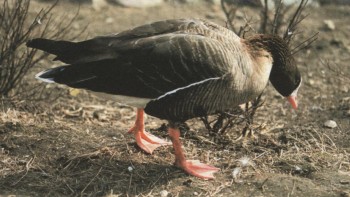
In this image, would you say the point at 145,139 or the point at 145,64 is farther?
the point at 145,139

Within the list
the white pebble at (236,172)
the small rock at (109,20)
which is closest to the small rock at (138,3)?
the small rock at (109,20)

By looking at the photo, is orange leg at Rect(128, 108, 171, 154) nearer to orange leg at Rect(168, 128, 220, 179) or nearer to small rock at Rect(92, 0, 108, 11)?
orange leg at Rect(168, 128, 220, 179)

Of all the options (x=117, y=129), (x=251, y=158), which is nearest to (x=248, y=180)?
(x=251, y=158)

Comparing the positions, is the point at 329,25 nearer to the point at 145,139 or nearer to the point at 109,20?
the point at 109,20

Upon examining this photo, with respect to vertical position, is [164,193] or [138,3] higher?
[164,193]

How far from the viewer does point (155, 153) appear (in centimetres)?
528

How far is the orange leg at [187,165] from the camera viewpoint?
15.9 feet

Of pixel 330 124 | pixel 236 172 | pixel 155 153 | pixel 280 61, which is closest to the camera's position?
pixel 236 172

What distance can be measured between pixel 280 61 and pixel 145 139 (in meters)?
1.33

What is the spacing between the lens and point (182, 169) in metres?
4.93

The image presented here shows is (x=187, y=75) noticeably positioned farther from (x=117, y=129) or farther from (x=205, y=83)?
(x=117, y=129)

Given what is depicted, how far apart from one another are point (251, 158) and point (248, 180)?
43cm

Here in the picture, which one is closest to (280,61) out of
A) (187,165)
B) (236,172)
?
(236,172)

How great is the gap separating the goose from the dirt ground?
0.30 meters
